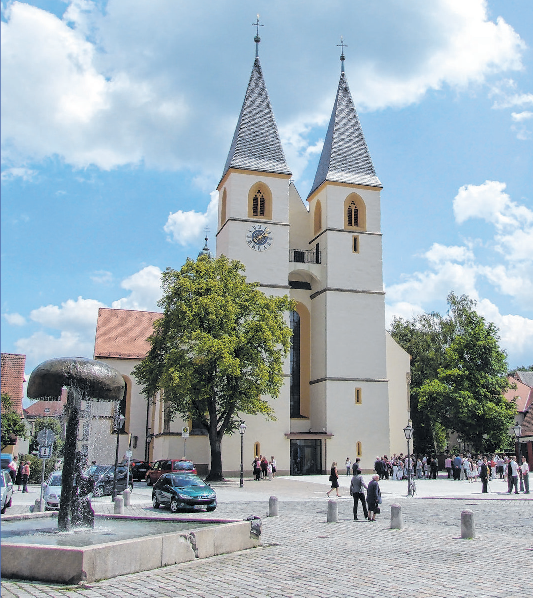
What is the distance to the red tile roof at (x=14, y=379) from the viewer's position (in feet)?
145

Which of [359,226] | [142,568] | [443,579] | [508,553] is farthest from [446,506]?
[359,226]

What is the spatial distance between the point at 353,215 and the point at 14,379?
2663cm

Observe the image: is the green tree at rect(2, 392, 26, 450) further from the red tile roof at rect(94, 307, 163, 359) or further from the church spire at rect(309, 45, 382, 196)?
the church spire at rect(309, 45, 382, 196)

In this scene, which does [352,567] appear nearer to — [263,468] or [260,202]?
[263,468]

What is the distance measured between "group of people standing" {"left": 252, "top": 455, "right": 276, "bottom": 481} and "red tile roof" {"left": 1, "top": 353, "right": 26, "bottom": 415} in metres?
16.4

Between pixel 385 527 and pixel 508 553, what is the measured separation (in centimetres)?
422

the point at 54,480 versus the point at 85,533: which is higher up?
the point at 54,480

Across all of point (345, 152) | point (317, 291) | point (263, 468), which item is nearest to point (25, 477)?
point (263, 468)

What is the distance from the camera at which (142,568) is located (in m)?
10.1

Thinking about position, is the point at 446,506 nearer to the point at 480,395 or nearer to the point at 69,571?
the point at 69,571

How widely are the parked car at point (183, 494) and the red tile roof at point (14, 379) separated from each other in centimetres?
2427

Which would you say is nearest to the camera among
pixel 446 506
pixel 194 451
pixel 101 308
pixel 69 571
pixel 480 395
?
pixel 69 571

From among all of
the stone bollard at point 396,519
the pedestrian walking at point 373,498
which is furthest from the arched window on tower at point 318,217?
the stone bollard at point 396,519

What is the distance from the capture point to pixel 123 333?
2313 inches
